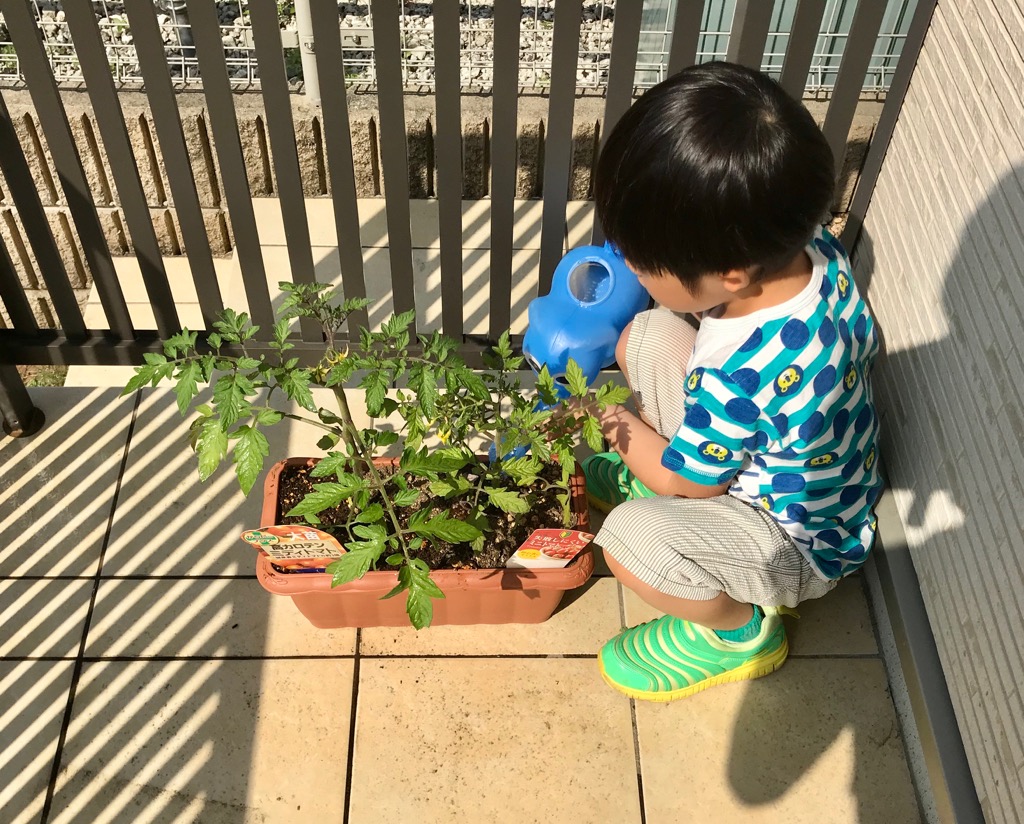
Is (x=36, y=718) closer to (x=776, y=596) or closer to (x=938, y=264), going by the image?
(x=776, y=596)

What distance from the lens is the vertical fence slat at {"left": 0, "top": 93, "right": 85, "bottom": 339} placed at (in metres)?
2.07

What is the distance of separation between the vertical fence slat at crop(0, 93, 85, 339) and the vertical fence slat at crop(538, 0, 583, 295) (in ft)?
3.86

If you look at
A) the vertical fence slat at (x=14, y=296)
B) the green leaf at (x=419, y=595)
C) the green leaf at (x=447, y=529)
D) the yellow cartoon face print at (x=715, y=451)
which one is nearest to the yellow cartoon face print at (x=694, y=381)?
the yellow cartoon face print at (x=715, y=451)

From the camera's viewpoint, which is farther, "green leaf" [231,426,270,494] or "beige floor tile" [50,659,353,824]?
"beige floor tile" [50,659,353,824]

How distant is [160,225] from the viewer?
10.3 ft

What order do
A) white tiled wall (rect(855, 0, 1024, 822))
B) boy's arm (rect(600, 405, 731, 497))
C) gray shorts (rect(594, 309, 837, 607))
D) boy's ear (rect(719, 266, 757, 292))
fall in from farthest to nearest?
boy's arm (rect(600, 405, 731, 497)) → gray shorts (rect(594, 309, 837, 607)) → white tiled wall (rect(855, 0, 1024, 822)) → boy's ear (rect(719, 266, 757, 292))

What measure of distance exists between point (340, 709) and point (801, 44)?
1.76 m

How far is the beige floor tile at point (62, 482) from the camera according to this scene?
2311mm

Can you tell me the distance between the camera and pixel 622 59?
2018 mm

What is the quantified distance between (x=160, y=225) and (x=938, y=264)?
2406mm

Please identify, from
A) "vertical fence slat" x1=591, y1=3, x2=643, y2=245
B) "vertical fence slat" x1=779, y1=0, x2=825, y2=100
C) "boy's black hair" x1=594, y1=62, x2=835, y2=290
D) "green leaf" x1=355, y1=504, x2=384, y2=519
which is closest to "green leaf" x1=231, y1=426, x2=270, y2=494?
"green leaf" x1=355, y1=504, x2=384, y2=519

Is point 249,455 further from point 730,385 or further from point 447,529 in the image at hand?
point 730,385

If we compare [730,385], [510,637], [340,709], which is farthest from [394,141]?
[340,709]

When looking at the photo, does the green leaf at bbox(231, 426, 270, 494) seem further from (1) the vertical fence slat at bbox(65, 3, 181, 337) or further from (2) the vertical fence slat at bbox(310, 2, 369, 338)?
(1) the vertical fence slat at bbox(65, 3, 181, 337)
